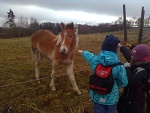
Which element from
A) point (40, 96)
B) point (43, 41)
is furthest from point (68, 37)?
point (43, 41)

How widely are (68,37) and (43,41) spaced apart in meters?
1.74

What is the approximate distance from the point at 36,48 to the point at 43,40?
1.74ft

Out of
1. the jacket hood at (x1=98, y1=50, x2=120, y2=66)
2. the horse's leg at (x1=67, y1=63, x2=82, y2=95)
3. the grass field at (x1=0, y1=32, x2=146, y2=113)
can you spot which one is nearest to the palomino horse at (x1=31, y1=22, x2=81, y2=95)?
the horse's leg at (x1=67, y1=63, x2=82, y2=95)

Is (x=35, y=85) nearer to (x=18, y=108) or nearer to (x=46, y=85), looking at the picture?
(x=46, y=85)

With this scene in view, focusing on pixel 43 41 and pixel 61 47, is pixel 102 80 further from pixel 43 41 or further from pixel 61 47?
pixel 43 41

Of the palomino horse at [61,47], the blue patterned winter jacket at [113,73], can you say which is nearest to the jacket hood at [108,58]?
the blue patterned winter jacket at [113,73]

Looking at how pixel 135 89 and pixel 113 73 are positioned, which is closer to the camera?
pixel 113 73

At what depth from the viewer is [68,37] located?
4.57 m

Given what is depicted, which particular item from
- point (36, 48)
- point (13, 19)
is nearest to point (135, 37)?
point (36, 48)

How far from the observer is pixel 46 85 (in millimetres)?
5301

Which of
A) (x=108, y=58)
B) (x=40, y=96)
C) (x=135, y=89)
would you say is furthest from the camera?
(x=40, y=96)

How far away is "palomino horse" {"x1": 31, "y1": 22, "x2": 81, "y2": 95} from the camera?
4.57 meters

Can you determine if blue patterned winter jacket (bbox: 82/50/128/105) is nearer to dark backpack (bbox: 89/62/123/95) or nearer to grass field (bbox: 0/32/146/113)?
dark backpack (bbox: 89/62/123/95)

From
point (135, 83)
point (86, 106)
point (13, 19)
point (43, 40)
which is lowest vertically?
point (86, 106)
